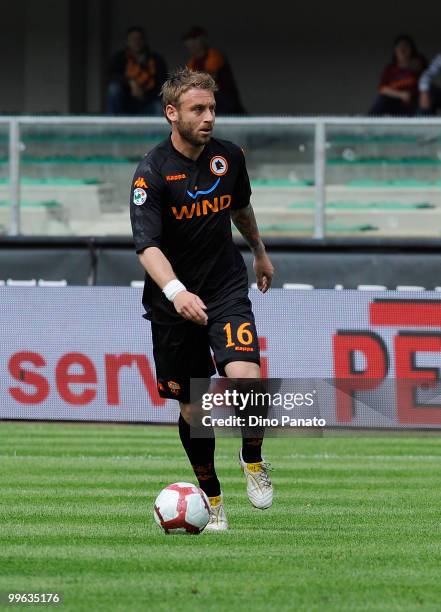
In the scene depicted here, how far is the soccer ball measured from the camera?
787cm

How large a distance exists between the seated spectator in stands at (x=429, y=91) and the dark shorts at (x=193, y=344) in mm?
11410

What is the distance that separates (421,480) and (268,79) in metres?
15.2

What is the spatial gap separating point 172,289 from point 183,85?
110 centimetres

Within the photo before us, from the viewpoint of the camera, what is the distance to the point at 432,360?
14750 millimetres

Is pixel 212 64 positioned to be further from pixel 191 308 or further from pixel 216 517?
pixel 191 308

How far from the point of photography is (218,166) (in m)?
8.25

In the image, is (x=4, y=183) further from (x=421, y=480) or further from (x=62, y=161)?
(x=421, y=480)

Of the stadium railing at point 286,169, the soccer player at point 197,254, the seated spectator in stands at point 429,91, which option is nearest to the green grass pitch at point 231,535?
the soccer player at point 197,254

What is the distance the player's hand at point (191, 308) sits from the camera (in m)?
7.60

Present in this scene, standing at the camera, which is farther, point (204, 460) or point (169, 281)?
point (204, 460)

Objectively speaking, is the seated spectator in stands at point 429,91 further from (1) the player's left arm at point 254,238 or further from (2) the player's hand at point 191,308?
(2) the player's hand at point 191,308

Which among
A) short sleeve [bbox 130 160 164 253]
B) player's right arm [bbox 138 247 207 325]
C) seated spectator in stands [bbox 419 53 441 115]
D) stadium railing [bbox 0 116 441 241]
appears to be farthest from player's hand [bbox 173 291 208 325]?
seated spectator in stands [bbox 419 53 441 115]

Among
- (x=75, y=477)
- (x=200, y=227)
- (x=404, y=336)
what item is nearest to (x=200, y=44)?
(x=404, y=336)

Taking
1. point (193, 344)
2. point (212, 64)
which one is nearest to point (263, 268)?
point (193, 344)
